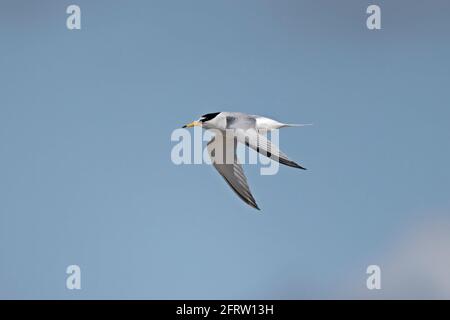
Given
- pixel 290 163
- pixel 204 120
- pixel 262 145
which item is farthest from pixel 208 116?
pixel 290 163

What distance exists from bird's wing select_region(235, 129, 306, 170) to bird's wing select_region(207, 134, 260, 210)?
8.13 feet

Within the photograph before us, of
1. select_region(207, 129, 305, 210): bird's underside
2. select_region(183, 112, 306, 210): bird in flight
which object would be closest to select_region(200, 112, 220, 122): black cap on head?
select_region(183, 112, 306, 210): bird in flight

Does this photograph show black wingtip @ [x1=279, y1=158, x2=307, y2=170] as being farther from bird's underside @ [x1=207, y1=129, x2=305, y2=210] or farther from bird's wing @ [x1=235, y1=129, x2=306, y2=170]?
bird's underside @ [x1=207, y1=129, x2=305, y2=210]

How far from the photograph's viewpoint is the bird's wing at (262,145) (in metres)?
10.8

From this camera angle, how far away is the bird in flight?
449 inches

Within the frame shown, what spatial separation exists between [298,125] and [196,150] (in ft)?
11.4

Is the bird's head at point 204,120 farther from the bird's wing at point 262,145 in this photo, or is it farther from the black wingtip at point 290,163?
the black wingtip at point 290,163

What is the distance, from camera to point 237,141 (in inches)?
512

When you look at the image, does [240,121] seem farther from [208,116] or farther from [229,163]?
[229,163]

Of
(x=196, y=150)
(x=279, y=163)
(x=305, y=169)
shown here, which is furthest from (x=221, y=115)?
(x=305, y=169)

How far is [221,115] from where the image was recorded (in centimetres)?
1312

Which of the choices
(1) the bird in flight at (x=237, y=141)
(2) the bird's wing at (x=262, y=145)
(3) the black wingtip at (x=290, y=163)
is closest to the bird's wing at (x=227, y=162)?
(1) the bird in flight at (x=237, y=141)

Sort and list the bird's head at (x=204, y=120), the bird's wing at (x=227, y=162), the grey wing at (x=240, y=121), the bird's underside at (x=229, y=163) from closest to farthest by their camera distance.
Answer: the grey wing at (x=240, y=121), the bird's head at (x=204, y=120), the bird's underside at (x=229, y=163), the bird's wing at (x=227, y=162)
